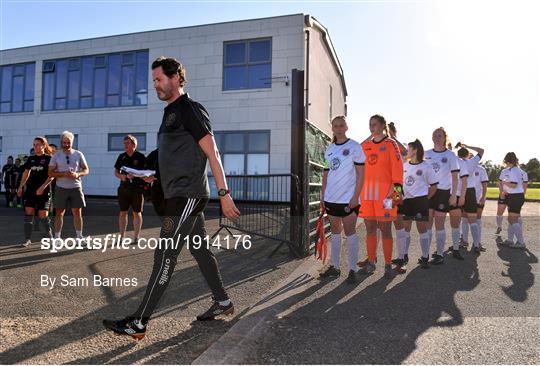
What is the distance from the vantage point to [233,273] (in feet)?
16.8

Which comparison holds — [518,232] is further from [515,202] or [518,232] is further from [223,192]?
[223,192]

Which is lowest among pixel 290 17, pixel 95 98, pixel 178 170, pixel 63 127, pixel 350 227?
pixel 350 227

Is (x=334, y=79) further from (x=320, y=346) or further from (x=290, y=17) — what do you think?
(x=320, y=346)

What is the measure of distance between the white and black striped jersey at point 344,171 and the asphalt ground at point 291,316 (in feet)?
3.37

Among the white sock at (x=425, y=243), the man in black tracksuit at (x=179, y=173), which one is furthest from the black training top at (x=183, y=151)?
the white sock at (x=425, y=243)

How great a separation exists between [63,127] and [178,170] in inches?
887

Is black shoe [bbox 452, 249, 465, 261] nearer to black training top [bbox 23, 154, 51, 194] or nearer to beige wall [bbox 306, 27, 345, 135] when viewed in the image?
black training top [bbox 23, 154, 51, 194]

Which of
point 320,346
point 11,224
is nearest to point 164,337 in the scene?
point 320,346

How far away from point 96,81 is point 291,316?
2194cm

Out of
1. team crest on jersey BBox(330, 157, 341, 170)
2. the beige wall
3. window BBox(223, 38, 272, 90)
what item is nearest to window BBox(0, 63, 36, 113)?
window BBox(223, 38, 272, 90)

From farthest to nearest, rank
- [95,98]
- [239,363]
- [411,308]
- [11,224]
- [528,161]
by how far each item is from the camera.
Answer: [528,161] → [95,98] → [11,224] → [411,308] → [239,363]

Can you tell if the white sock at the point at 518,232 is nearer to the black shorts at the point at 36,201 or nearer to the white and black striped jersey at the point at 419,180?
the white and black striped jersey at the point at 419,180

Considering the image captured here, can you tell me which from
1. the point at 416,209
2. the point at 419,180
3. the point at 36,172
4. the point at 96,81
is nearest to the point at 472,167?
the point at 419,180

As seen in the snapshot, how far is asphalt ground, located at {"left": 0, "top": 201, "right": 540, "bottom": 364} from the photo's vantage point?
2.70m
